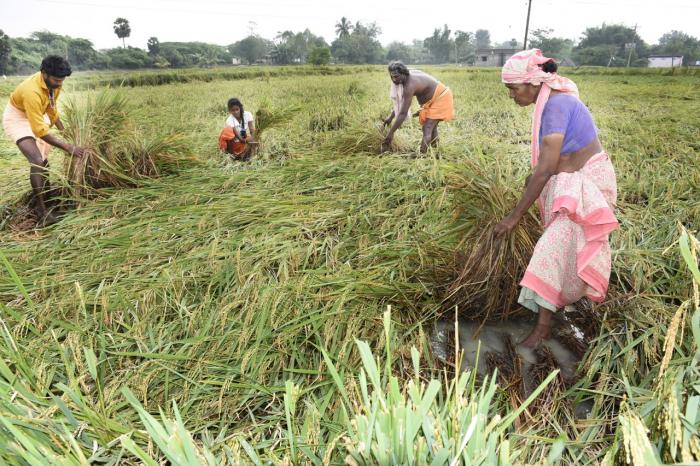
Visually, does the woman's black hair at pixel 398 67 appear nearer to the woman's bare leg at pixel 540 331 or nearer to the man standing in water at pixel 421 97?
the man standing in water at pixel 421 97

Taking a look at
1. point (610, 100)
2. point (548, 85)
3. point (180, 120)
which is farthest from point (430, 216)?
point (610, 100)

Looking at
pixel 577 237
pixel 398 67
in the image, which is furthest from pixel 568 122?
pixel 398 67

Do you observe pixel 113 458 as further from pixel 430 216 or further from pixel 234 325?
pixel 430 216

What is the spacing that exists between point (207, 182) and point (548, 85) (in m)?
2.70

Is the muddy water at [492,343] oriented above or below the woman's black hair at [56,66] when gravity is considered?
below

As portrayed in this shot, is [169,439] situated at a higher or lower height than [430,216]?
higher

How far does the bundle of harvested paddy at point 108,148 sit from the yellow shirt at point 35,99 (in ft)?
0.85

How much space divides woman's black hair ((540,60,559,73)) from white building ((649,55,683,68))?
11.7 m

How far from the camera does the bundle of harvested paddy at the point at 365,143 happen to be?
165 inches

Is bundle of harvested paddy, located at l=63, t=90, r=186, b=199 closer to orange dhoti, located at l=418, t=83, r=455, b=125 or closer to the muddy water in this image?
orange dhoti, located at l=418, t=83, r=455, b=125

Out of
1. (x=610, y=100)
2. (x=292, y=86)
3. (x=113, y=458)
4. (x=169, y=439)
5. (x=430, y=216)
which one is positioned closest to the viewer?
(x=169, y=439)

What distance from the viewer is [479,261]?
6.21ft

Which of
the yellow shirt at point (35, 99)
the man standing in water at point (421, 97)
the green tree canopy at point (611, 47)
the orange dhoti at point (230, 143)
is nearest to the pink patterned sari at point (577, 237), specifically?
the man standing in water at point (421, 97)

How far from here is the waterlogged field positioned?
21.5 inches
